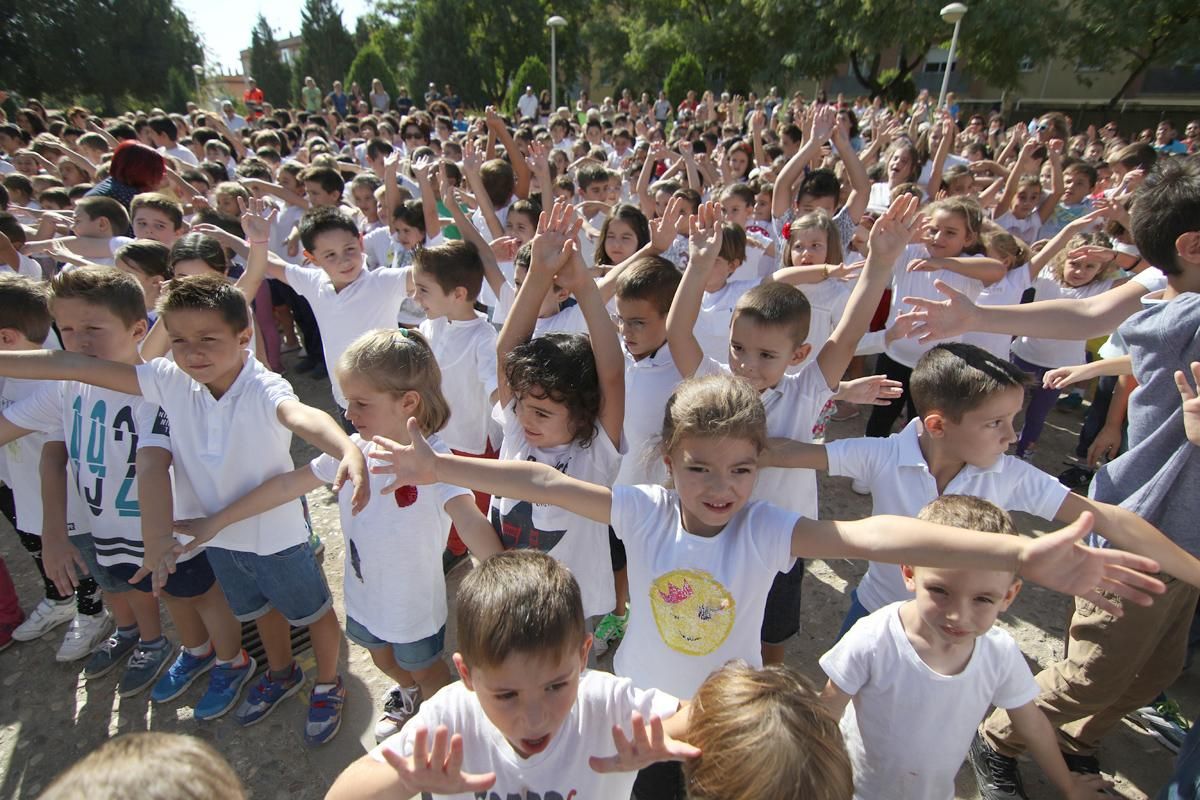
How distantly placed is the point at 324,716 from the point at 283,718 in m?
0.23

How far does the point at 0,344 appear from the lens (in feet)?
8.00

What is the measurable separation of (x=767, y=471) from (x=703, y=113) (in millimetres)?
13628

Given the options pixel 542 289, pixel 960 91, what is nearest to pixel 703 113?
pixel 542 289

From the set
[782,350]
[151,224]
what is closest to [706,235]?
[782,350]

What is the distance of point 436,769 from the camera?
3.63 feet

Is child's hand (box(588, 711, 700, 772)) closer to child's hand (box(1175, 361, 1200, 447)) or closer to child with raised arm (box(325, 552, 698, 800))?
child with raised arm (box(325, 552, 698, 800))

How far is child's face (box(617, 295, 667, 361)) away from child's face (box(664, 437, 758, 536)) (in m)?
0.93

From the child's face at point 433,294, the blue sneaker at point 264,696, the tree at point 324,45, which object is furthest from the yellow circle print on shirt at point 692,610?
the tree at point 324,45

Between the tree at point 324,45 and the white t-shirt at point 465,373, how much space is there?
1562 inches

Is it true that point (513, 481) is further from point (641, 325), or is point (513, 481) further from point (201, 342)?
point (201, 342)

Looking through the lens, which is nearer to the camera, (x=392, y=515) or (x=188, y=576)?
(x=392, y=515)

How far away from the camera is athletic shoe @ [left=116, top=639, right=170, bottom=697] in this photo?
105 inches

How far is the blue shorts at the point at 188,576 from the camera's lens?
97.5 inches

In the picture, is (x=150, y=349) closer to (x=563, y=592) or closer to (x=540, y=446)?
(x=540, y=446)
